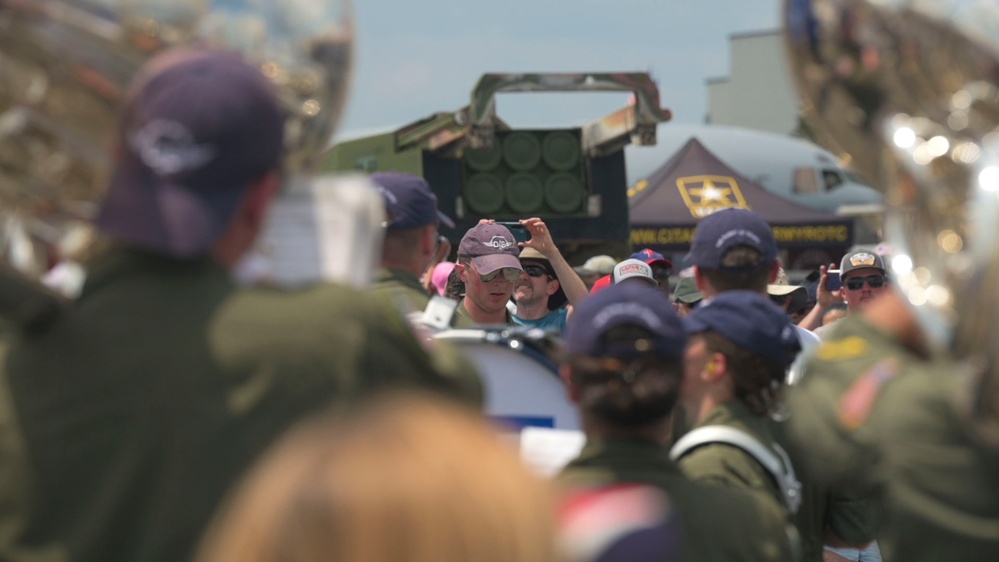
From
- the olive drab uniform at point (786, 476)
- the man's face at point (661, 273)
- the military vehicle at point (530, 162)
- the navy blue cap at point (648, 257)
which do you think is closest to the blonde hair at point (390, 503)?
the olive drab uniform at point (786, 476)

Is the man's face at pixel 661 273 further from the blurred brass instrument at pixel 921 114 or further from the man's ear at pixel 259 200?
the man's ear at pixel 259 200

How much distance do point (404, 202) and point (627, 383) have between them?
1.42m

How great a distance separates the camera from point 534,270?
7.50 meters

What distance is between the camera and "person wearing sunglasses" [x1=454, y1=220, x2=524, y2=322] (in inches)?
248

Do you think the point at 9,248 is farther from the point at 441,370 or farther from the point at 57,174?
the point at 441,370

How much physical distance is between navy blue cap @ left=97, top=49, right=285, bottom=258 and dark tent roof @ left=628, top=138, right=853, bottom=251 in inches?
739

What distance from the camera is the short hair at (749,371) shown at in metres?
3.59

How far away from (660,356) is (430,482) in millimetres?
1435

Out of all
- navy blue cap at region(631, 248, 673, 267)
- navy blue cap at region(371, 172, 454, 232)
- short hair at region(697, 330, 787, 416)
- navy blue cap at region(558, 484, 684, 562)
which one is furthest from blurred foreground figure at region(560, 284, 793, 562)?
navy blue cap at region(631, 248, 673, 267)

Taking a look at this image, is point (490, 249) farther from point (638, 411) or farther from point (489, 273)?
point (638, 411)

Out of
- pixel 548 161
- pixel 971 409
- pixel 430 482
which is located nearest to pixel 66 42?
pixel 430 482

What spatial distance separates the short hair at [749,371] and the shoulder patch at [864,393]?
1.20 m

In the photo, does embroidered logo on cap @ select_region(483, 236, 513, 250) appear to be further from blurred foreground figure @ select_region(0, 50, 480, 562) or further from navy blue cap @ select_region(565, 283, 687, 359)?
blurred foreground figure @ select_region(0, 50, 480, 562)

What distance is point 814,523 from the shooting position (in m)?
4.21
